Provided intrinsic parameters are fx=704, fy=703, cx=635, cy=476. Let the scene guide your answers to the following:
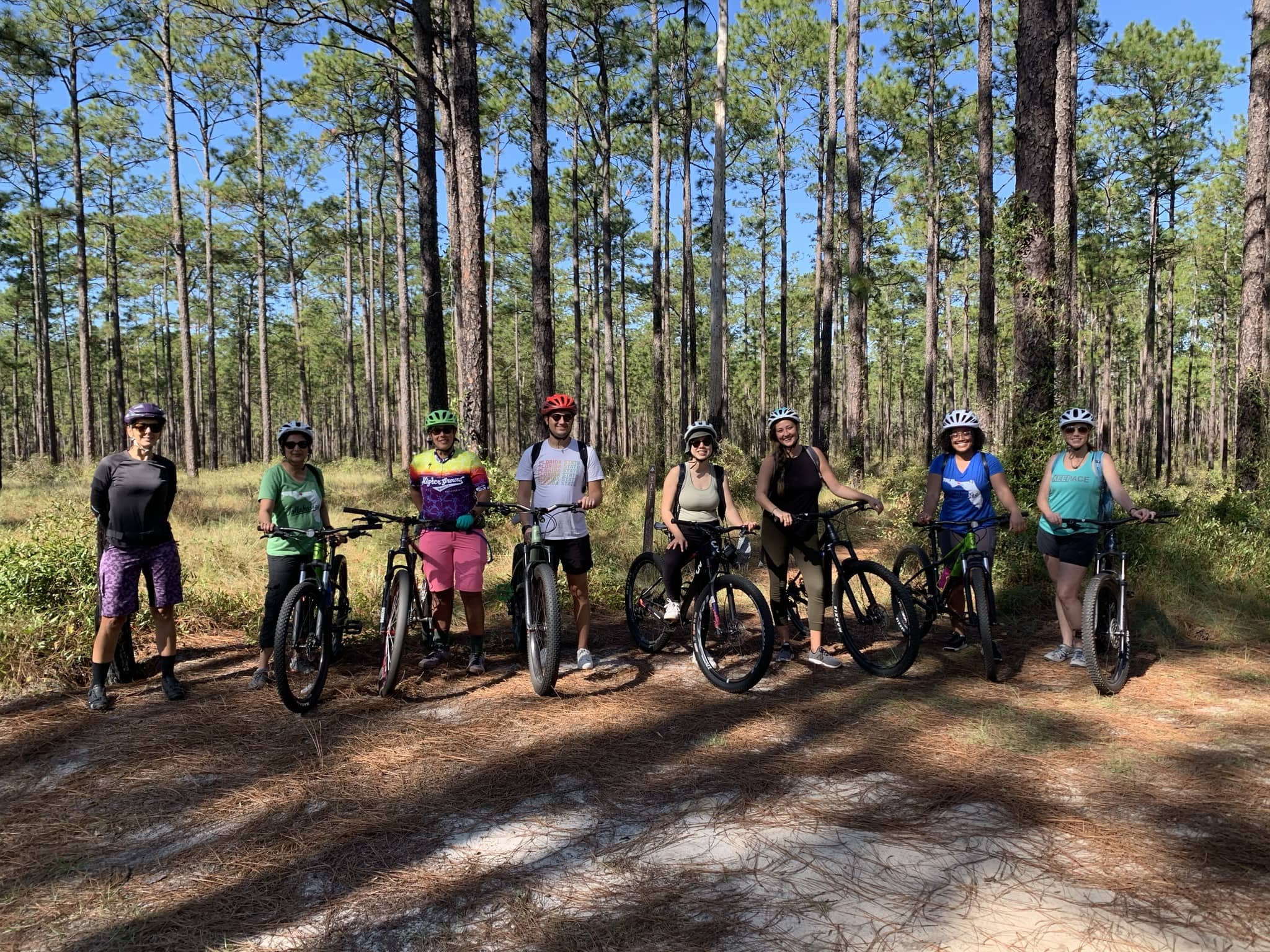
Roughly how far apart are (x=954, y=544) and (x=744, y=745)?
9.73 ft

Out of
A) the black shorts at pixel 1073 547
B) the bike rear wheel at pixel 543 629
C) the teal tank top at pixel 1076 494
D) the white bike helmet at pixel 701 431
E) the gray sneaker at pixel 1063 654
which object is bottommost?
the gray sneaker at pixel 1063 654

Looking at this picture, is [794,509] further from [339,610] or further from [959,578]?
[339,610]

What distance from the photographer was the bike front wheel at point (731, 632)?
4988mm

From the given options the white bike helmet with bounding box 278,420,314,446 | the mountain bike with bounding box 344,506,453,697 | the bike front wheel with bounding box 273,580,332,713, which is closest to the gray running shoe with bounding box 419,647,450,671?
the mountain bike with bounding box 344,506,453,697

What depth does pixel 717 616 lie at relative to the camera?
5398 millimetres

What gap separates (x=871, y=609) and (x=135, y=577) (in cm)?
552

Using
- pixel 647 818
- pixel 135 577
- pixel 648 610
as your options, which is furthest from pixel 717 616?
pixel 135 577

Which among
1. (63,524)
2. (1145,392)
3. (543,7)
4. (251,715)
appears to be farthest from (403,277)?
(1145,392)

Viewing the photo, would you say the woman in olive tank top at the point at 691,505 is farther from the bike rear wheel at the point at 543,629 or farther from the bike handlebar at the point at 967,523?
the bike handlebar at the point at 967,523

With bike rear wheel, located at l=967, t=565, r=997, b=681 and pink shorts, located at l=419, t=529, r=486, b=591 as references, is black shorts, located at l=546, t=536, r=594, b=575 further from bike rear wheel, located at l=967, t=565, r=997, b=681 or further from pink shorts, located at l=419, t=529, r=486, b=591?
bike rear wheel, located at l=967, t=565, r=997, b=681

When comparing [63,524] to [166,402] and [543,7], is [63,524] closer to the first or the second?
[543,7]

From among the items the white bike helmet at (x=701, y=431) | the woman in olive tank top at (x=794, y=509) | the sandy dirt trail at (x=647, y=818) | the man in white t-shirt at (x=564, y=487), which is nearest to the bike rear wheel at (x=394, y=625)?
the sandy dirt trail at (x=647, y=818)

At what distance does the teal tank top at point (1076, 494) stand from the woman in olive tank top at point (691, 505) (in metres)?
2.42

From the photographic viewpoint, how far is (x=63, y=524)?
7.15 meters
